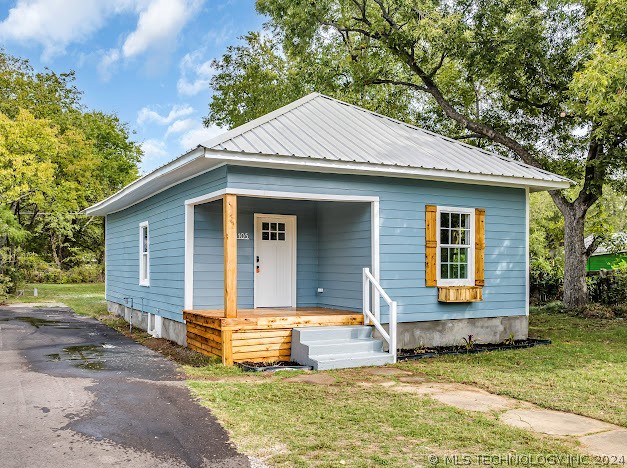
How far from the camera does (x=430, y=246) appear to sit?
9.38 m

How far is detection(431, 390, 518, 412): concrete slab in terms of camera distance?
5.65 metres

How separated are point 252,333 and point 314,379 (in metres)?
1.36

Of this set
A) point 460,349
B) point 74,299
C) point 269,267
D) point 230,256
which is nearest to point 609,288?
point 460,349

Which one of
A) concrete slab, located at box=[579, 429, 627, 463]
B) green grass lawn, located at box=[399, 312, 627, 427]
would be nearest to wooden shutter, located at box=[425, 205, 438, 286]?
green grass lawn, located at box=[399, 312, 627, 427]

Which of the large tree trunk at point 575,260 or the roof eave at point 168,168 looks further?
the large tree trunk at point 575,260

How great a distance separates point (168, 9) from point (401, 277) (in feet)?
58.6

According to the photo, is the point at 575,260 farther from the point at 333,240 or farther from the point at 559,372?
the point at 559,372

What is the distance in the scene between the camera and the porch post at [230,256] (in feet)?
A: 25.5

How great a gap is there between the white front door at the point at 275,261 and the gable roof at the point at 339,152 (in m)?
1.86

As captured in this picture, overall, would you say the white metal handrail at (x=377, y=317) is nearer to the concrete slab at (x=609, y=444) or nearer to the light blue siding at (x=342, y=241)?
the light blue siding at (x=342, y=241)

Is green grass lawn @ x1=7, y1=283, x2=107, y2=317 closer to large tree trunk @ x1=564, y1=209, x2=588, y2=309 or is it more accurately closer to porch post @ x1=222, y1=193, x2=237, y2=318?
porch post @ x1=222, y1=193, x2=237, y2=318

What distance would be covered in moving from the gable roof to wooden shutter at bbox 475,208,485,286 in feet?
2.05

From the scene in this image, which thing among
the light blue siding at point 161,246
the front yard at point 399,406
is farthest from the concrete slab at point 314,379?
the light blue siding at point 161,246

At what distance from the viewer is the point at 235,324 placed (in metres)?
7.75
